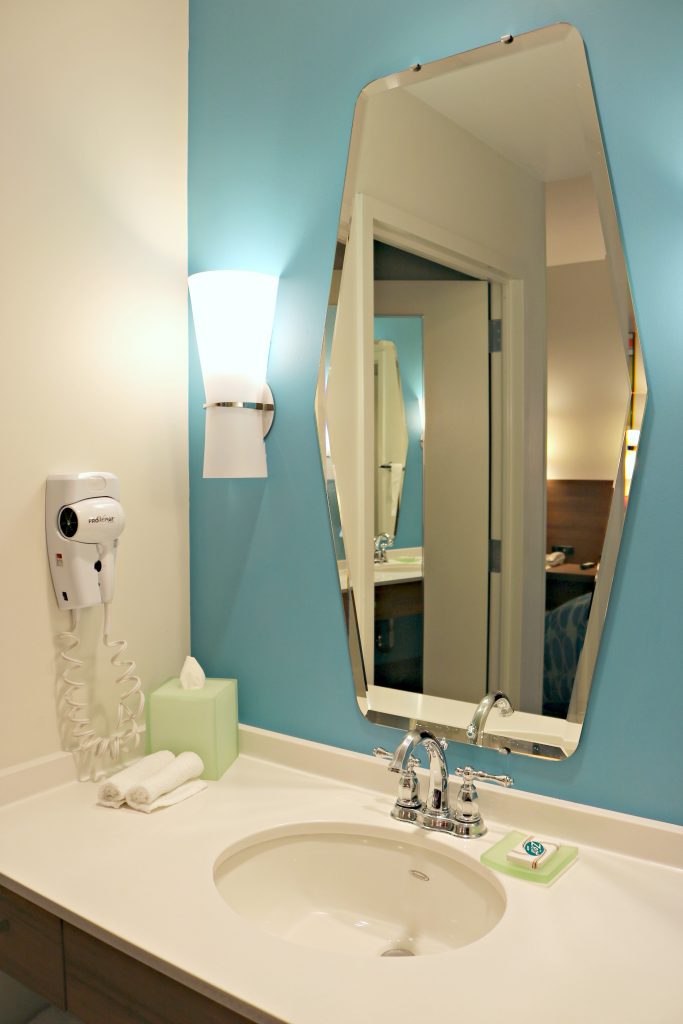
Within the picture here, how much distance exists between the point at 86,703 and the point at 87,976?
53 cm

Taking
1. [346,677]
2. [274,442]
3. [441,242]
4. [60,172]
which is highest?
[60,172]

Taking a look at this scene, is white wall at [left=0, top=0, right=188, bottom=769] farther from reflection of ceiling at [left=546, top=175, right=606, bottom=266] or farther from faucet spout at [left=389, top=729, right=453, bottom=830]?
reflection of ceiling at [left=546, top=175, right=606, bottom=266]

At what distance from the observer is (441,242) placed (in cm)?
141

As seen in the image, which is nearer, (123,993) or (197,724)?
(123,993)

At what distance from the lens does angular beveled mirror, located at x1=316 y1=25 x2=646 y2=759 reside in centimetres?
127

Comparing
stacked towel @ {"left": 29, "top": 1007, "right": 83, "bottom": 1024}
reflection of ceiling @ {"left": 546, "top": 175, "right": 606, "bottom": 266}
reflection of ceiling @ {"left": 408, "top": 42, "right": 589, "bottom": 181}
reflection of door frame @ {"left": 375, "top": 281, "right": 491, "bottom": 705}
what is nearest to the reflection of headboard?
reflection of door frame @ {"left": 375, "top": 281, "right": 491, "bottom": 705}

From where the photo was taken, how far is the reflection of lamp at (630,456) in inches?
48.4

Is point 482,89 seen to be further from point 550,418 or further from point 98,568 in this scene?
point 98,568

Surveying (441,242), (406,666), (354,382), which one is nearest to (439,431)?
(354,382)

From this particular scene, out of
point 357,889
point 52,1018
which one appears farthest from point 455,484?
point 52,1018

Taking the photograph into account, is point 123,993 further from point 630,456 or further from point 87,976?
point 630,456

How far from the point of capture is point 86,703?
158cm

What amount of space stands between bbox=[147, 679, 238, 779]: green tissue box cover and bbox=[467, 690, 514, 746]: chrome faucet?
515 millimetres

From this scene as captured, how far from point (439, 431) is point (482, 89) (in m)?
0.56
